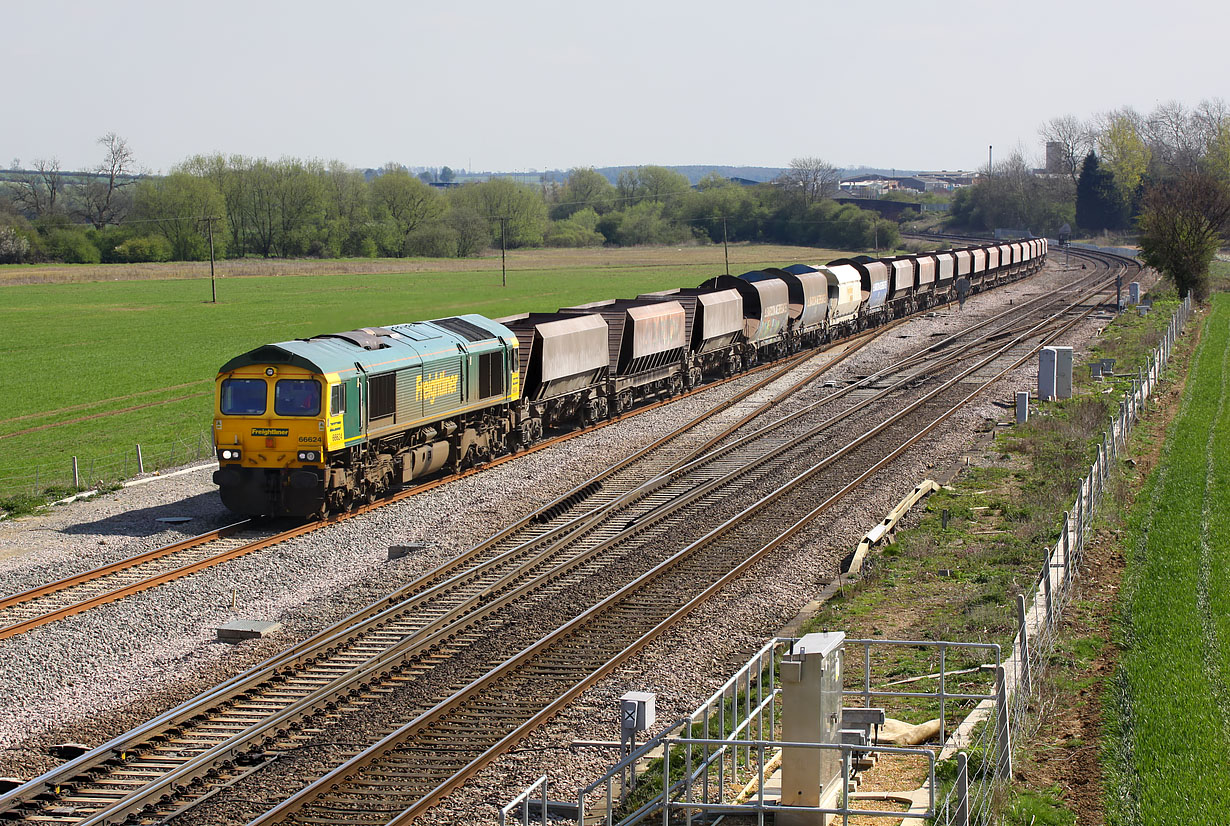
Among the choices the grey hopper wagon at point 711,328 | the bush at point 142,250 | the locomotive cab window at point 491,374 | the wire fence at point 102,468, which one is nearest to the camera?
the wire fence at point 102,468

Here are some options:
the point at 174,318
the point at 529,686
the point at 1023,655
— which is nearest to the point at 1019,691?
the point at 1023,655

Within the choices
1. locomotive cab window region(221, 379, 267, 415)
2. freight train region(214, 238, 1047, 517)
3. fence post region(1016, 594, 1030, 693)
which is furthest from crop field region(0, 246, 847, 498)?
fence post region(1016, 594, 1030, 693)

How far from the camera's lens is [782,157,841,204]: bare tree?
527 feet

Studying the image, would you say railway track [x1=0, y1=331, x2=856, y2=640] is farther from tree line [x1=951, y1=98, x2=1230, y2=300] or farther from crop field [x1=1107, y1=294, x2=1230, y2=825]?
tree line [x1=951, y1=98, x2=1230, y2=300]

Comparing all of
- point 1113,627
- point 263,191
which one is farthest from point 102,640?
point 263,191

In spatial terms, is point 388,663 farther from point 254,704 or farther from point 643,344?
point 643,344

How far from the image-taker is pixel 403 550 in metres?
22.0

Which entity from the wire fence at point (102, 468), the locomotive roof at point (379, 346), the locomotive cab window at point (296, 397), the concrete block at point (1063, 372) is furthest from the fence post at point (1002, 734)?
the concrete block at point (1063, 372)

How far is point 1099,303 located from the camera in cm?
6969

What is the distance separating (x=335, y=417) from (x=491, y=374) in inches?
260

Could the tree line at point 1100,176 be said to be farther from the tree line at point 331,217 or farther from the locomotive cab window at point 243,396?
the locomotive cab window at point 243,396

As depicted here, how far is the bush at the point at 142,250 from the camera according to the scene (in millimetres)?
120875

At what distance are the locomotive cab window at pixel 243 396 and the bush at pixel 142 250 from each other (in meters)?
106

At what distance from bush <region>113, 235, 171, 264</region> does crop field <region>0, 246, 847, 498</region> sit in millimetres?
9125
